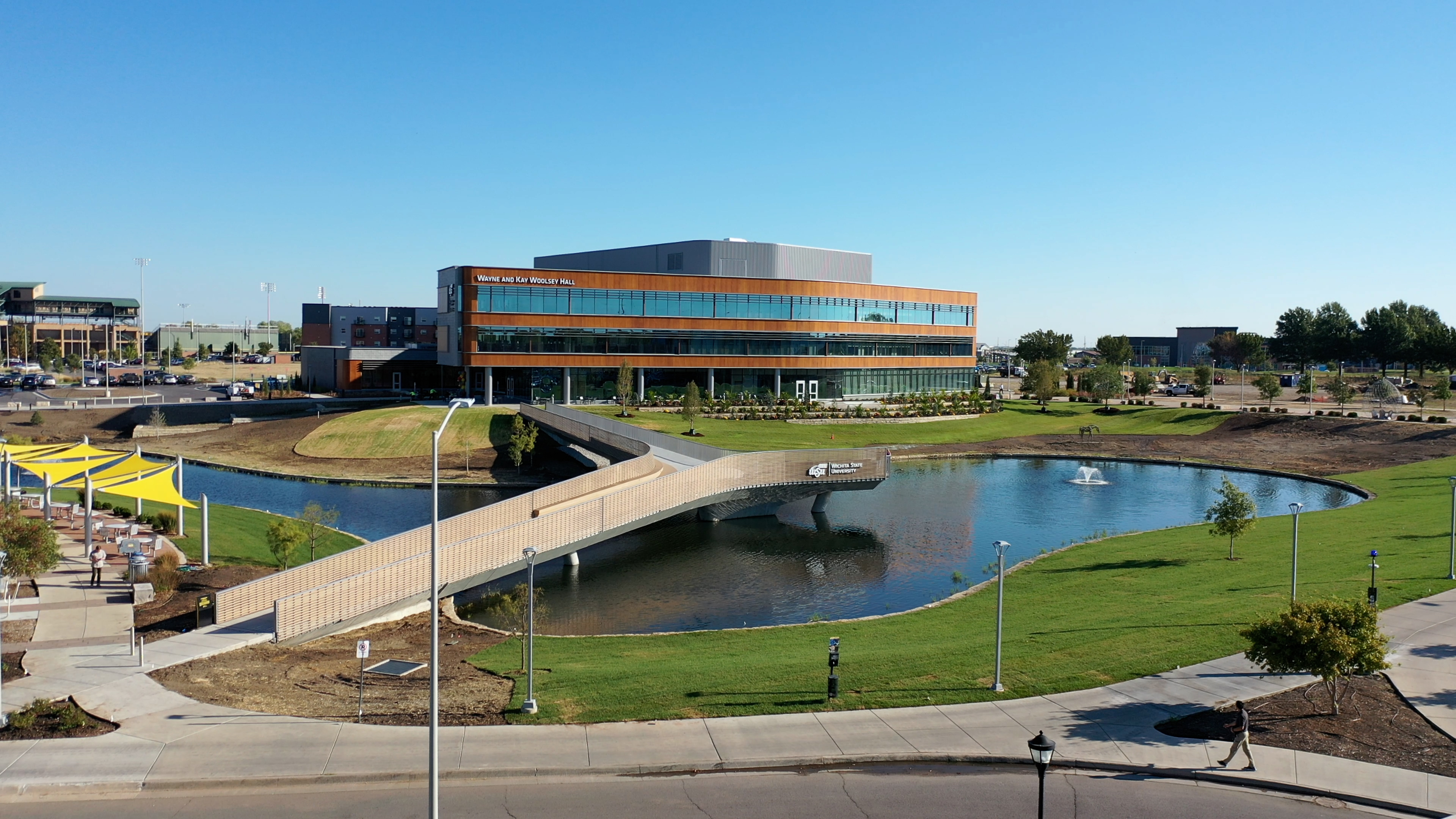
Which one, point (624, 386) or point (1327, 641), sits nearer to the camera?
point (1327, 641)

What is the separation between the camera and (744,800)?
15.2 meters

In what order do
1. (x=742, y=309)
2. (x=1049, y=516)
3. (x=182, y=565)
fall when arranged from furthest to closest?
(x=742, y=309) → (x=1049, y=516) → (x=182, y=565)

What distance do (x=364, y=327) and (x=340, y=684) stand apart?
4877 inches

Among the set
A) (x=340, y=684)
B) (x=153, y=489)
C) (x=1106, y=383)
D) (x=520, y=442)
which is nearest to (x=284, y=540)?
(x=153, y=489)

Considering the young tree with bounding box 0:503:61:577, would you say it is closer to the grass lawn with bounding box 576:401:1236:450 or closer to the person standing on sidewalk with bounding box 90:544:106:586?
the person standing on sidewalk with bounding box 90:544:106:586

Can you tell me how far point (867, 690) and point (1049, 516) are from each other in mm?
31664

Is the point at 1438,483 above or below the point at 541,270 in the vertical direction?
below

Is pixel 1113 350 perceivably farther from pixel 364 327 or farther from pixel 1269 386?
pixel 364 327

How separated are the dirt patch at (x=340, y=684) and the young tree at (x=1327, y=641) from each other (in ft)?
49.2

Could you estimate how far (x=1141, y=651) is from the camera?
22.7m

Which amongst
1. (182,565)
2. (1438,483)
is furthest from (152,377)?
(1438,483)

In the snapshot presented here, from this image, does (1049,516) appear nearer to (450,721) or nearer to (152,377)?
(450,721)

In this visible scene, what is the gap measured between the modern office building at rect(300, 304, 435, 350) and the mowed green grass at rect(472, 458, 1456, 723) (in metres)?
115

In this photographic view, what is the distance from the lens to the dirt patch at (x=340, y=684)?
61.3ft
